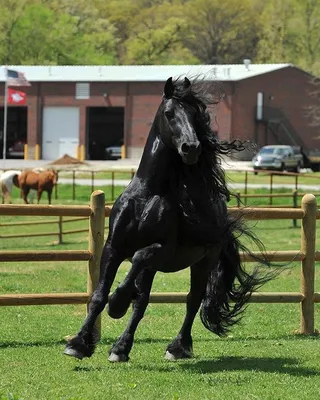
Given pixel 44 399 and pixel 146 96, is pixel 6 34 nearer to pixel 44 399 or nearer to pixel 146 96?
pixel 146 96

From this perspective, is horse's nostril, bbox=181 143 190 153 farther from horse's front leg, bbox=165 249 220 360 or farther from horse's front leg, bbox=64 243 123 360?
horse's front leg, bbox=165 249 220 360

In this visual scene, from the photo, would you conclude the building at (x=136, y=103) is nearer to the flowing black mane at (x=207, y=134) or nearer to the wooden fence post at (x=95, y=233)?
the wooden fence post at (x=95, y=233)

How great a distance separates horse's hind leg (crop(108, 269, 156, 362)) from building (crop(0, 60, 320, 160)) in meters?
56.4

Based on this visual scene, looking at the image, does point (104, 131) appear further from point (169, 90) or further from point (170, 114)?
point (170, 114)

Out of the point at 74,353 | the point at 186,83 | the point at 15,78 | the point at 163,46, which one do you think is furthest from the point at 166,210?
the point at 163,46

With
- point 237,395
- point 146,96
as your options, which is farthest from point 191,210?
point 146,96

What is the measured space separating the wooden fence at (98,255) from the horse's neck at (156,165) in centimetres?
143

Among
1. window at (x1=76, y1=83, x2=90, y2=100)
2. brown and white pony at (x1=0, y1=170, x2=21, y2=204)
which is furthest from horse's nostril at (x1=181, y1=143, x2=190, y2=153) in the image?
window at (x1=76, y1=83, x2=90, y2=100)

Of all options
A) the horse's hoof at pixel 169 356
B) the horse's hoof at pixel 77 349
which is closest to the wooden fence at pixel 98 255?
the horse's hoof at pixel 169 356

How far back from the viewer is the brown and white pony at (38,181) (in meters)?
36.2

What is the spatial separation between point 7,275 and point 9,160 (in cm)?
5036

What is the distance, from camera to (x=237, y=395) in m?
7.39

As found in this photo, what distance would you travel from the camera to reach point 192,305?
9266 mm

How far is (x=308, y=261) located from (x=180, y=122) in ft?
11.6
